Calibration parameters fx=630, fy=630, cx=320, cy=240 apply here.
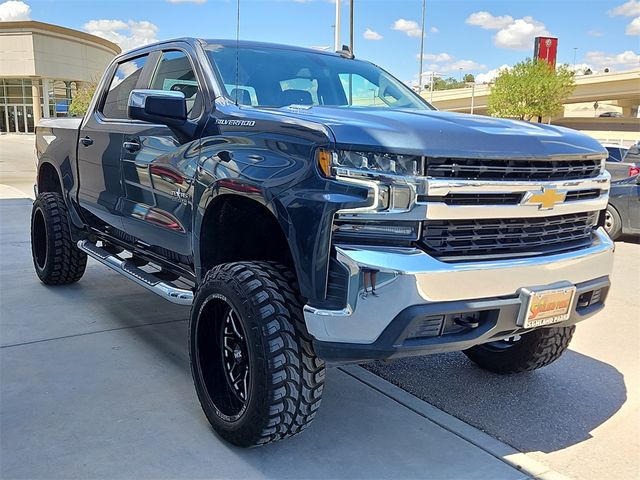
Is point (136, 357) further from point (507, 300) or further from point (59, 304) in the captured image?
point (507, 300)

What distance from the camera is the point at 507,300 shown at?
2602mm

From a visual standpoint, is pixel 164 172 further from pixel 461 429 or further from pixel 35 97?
pixel 35 97

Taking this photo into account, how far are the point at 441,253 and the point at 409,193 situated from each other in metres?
0.28

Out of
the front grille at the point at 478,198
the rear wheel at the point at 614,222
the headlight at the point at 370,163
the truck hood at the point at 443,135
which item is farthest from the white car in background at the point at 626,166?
the headlight at the point at 370,163

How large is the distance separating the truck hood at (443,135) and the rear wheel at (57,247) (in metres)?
3.13

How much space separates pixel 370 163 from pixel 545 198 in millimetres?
846

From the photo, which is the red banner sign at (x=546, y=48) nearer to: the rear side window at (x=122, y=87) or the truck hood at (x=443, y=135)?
the rear side window at (x=122, y=87)

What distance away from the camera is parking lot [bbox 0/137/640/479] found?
2.88m

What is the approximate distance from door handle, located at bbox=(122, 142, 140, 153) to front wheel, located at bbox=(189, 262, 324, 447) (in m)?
1.41

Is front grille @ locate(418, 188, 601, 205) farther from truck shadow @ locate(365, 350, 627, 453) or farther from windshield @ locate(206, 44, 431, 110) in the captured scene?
windshield @ locate(206, 44, 431, 110)

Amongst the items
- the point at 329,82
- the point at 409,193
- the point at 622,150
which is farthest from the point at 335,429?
the point at 622,150

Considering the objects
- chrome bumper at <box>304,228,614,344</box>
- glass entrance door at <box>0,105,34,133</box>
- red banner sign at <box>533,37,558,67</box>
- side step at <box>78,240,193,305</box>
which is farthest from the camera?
red banner sign at <box>533,37,558,67</box>

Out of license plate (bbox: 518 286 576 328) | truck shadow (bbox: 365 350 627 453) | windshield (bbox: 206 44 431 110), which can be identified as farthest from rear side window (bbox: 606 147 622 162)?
license plate (bbox: 518 286 576 328)

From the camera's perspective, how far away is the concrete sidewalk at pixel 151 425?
2842 millimetres
